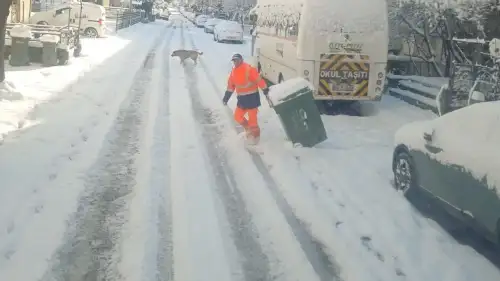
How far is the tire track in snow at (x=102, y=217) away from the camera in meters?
5.45

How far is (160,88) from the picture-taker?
677 inches

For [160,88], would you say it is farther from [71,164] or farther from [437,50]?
[437,50]

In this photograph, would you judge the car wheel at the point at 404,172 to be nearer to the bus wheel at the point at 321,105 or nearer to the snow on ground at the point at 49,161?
the snow on ground at the point at 49,161

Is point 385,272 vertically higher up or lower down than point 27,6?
lower down

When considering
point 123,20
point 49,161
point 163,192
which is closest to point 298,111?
point 163,192

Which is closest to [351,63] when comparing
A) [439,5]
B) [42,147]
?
[439,5]

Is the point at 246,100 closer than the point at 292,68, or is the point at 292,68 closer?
the point at 246,100

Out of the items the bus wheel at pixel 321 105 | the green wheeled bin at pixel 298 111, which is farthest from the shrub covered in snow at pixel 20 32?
the green wheeled bin at pixel 298 111

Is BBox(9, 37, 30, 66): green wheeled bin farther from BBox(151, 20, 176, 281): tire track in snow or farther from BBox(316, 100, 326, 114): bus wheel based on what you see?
BBox(316, 100, 326, 114): bus wheel

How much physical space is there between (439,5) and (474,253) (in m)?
11.2

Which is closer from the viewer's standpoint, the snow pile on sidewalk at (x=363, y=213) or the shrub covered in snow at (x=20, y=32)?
the snow pile on sidewalk at (x=363, y=213)

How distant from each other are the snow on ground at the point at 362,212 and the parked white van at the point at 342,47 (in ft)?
6.45

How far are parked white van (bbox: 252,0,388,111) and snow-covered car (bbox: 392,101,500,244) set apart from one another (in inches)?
233

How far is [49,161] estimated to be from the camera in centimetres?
895
